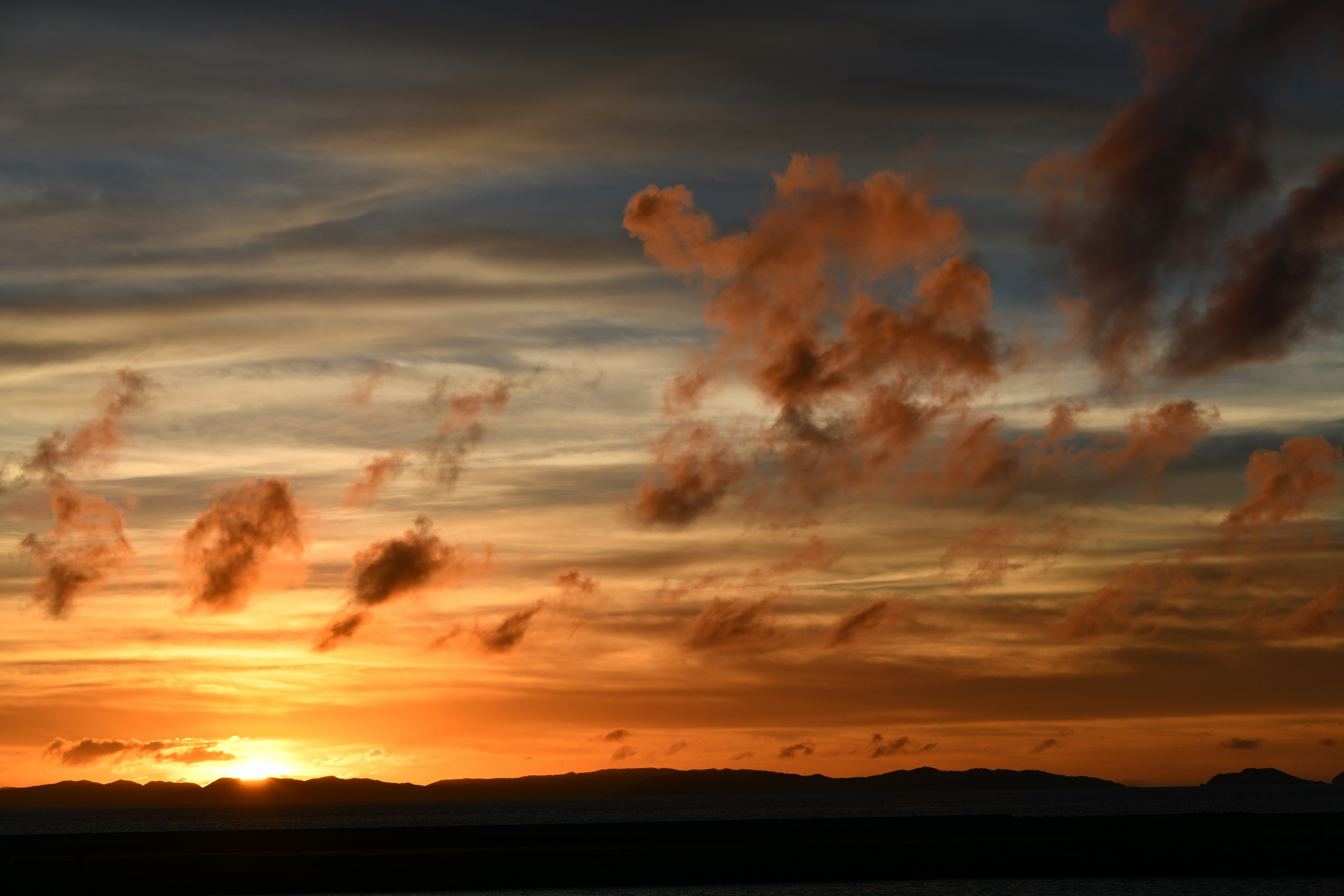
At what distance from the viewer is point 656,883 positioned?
73250 millimetres

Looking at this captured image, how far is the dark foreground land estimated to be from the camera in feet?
241

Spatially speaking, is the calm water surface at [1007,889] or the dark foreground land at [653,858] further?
the dark foreground land at [653,858]

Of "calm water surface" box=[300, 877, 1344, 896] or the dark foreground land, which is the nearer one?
"calm water surface" box=[300, 877, 1344, 896]

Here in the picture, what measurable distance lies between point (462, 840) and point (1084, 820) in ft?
185

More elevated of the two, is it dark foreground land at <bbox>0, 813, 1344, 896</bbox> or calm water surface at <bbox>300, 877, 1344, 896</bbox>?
dark foreground land at <bbox>0, 813, 1344, 896</bbox>

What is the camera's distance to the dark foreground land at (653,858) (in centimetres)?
7338

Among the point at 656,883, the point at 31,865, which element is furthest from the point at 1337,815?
the point at 31,865

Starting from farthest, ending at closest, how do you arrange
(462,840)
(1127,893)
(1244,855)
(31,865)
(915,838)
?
(462,840) → (915,838) → (31,865) → (1244,855) → (1127,893)

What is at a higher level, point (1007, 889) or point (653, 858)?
point (653, 858)

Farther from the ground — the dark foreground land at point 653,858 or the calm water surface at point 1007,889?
the dark foreground land at point 653,858

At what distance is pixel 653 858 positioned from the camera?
79.2 meters

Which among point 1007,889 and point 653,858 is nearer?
point 1007,889

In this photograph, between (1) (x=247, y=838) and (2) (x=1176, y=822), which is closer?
(1) (x=247, y=838)

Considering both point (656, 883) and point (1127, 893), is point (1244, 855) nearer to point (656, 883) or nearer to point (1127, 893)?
point (1127, 893)
